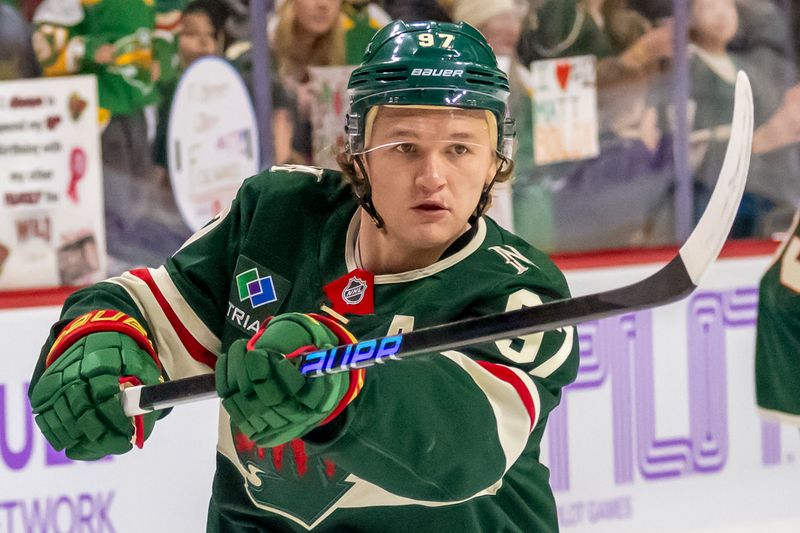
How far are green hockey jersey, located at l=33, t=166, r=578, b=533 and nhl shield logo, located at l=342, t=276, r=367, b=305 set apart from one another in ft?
0.07

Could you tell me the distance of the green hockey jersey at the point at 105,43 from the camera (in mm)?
3432

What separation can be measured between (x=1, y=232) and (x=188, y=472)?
86 cm

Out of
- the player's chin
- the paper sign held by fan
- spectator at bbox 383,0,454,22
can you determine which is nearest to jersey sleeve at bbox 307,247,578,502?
the player's chin

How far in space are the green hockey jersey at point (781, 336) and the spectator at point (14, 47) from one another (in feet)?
6.85

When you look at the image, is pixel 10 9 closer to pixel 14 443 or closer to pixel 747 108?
pixel 14 443

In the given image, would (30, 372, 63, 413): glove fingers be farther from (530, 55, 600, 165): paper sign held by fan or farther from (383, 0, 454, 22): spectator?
(530, 55, 600, 165): paper sign held by fan

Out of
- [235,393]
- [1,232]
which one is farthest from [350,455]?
[1,232]

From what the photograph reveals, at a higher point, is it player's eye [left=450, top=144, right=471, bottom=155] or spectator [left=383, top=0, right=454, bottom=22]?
spectator [left=383, top=0, right=454, bottom=22]

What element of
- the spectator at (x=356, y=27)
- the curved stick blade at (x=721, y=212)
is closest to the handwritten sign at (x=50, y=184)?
the spectator at (x=356, y=27)

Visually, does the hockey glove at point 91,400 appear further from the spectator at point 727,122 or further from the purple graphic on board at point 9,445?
the spectator at point 727,122

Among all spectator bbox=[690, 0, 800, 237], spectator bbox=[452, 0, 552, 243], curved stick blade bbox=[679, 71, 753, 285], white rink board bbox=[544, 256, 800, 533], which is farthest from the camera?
spectator bbox=[690, 0, 800, 237]

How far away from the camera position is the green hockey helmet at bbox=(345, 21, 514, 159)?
1758 millimetres

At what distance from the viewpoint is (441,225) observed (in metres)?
1.78

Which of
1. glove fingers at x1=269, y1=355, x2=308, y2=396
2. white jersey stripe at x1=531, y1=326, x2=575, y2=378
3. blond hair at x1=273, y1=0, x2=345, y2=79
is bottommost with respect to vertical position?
white jersey stripe at x1=531, y1=326, x2=575, y2=378
